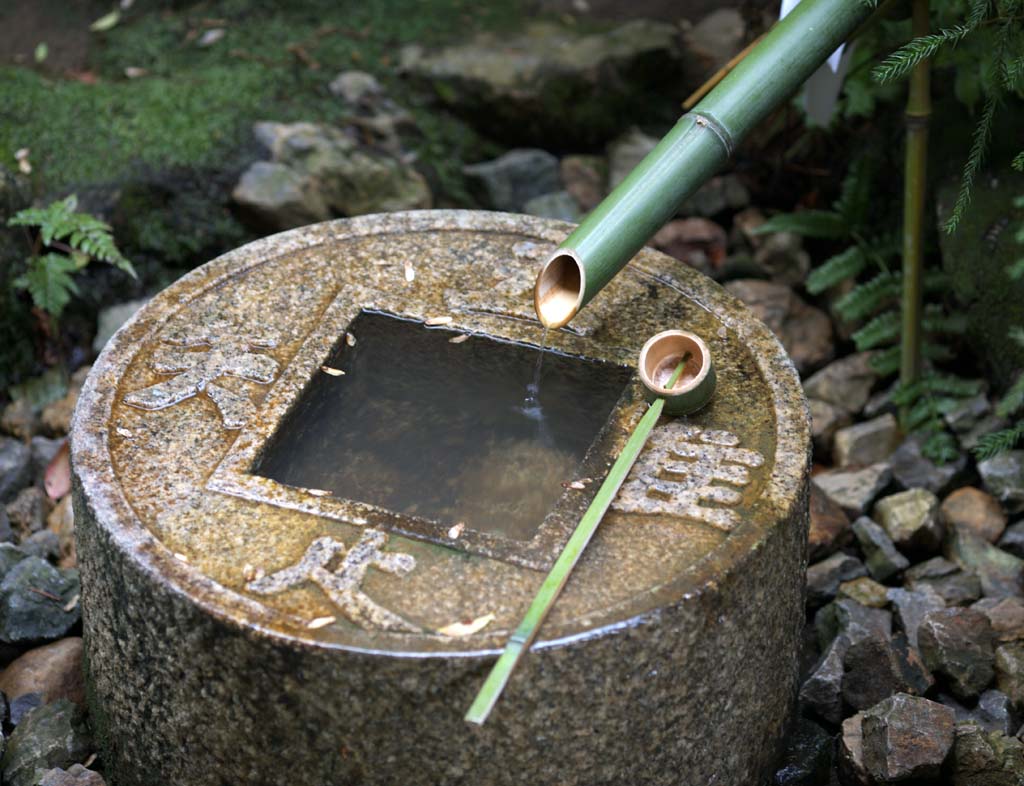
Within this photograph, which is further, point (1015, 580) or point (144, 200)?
point (144, 200)

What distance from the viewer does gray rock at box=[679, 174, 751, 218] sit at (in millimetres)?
4789

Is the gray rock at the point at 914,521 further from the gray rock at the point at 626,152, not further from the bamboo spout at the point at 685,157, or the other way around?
the gray rock at the point at 626,152

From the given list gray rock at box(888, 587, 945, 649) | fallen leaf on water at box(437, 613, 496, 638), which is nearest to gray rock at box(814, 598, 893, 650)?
gray rock at box(888, 587, 945, 649)

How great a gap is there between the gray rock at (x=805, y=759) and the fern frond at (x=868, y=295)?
1.62 meters

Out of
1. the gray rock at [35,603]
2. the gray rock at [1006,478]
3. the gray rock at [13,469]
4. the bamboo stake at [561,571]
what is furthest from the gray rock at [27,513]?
the gray rock at [1006,478]

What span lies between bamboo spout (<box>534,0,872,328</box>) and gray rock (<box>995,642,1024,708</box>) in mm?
1426

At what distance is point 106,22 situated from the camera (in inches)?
205

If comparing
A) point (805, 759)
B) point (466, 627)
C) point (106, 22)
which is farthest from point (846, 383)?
point (106, 22)

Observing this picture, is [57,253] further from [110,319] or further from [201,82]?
[201,82]

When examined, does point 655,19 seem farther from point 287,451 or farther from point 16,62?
point 287,451

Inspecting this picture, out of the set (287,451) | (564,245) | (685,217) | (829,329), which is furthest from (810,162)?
(287,451)

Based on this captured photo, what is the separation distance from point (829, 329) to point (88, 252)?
8.56 feet

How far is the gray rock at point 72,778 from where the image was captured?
8.44 ft

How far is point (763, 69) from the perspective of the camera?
2760 mm
